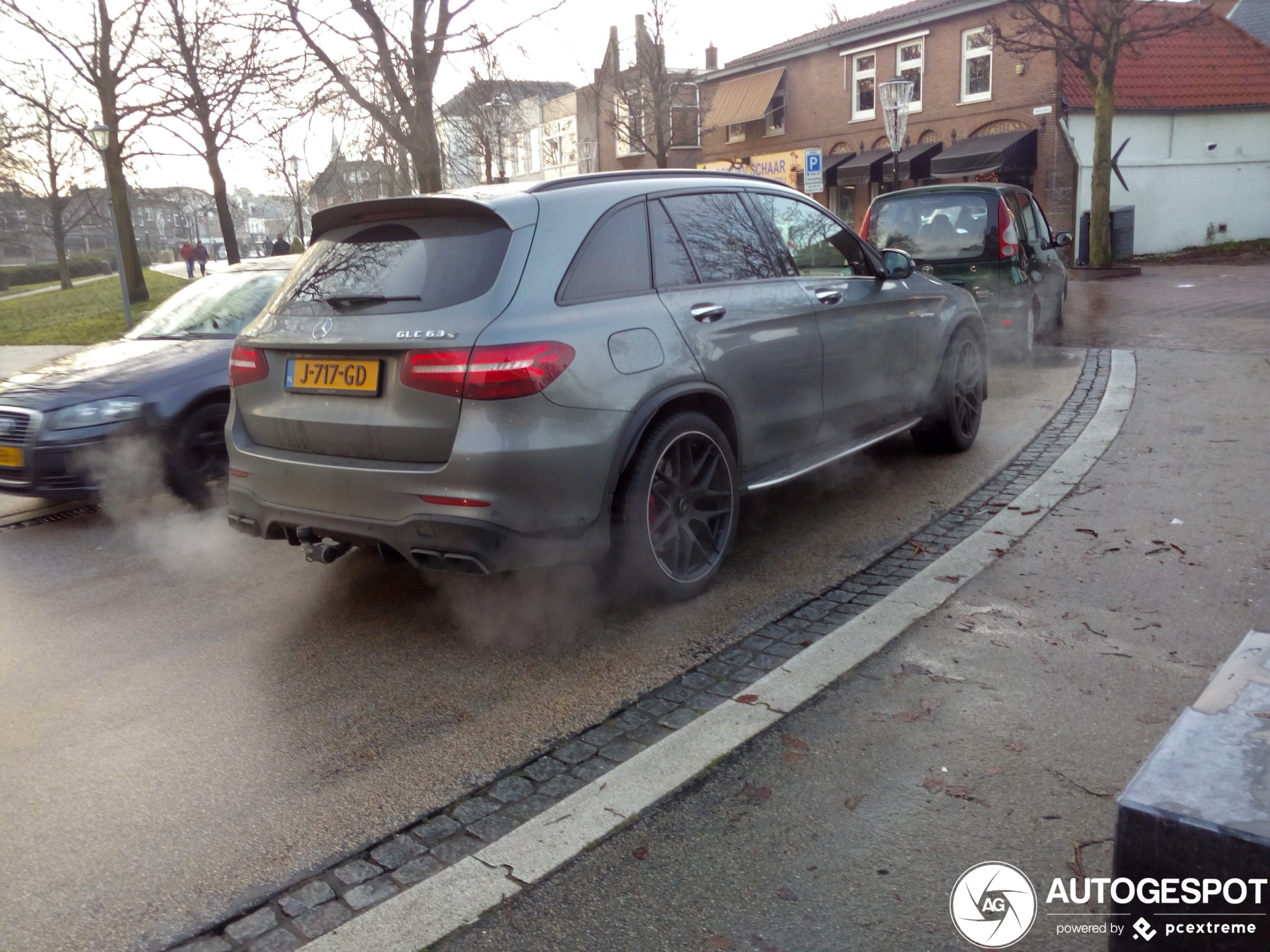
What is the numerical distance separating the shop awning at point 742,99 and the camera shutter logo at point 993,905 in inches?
1416

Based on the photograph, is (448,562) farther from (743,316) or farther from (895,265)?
(895,265)

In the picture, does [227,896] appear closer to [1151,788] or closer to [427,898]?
[427,898]

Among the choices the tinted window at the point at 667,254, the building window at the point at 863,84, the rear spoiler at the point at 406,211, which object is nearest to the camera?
the rear spoiler at the point at 406,211

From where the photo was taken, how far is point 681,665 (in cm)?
395

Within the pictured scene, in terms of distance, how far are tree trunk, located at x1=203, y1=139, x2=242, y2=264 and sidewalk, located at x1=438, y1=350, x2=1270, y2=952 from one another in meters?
21.8

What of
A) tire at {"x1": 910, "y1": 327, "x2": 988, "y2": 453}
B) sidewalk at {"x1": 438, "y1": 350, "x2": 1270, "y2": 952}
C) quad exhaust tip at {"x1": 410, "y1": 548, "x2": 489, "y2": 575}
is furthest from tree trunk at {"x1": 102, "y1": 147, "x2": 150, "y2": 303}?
sidewalk at {"x1": 438, "y1": 350, "x2": 1270, "y2": 952}

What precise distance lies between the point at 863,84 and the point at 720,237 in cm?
3106

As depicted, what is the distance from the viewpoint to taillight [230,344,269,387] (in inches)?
172

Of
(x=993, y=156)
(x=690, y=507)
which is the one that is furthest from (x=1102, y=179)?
(x=690, y=507)

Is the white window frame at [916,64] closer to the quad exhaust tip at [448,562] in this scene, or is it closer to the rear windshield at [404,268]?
the rear windshield at [404,268]

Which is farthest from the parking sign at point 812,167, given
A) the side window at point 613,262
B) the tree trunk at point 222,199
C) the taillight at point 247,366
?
the taillight at point 247,366

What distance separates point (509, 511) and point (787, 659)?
1.18 metres

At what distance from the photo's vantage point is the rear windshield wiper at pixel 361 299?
3974mm

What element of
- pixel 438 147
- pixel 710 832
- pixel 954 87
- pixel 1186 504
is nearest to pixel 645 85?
pixel 954 87
